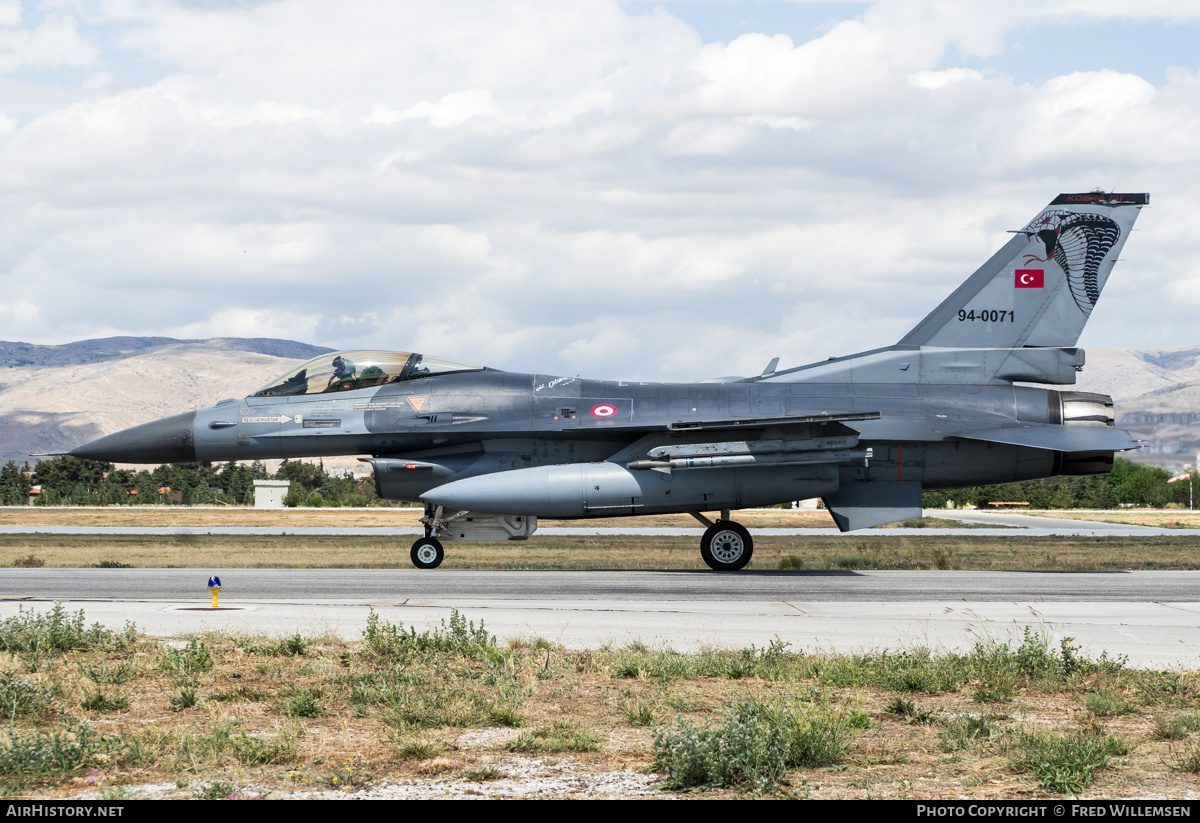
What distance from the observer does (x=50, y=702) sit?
8039 millimetres

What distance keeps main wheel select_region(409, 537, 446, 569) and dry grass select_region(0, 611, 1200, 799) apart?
8824 mm

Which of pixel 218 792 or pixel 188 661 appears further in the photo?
pixel 188 661

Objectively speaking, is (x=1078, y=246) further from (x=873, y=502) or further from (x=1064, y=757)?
(x=1064, y=757)

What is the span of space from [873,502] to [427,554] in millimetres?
8130

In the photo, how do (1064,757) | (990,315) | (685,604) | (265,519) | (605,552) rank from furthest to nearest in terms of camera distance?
(265,519)
(605,552)
(990,315)
(685,604)
(1064,757)

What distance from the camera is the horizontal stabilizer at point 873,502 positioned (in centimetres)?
1956

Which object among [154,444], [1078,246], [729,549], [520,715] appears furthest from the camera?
[1078,246]

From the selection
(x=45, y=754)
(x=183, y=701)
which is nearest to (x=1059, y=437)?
(x=183, y=701)

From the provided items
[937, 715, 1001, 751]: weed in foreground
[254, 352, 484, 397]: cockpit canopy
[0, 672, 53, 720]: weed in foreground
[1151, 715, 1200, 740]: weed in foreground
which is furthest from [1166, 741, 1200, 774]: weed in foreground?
[254, 352, 484, 397]: cockpit canopy

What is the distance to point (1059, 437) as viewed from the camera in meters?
19.1

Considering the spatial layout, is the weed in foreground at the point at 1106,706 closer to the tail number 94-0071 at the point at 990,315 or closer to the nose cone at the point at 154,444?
the tail number 94-0071 at the point at 990,315

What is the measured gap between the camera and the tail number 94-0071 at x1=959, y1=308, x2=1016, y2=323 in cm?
2050
